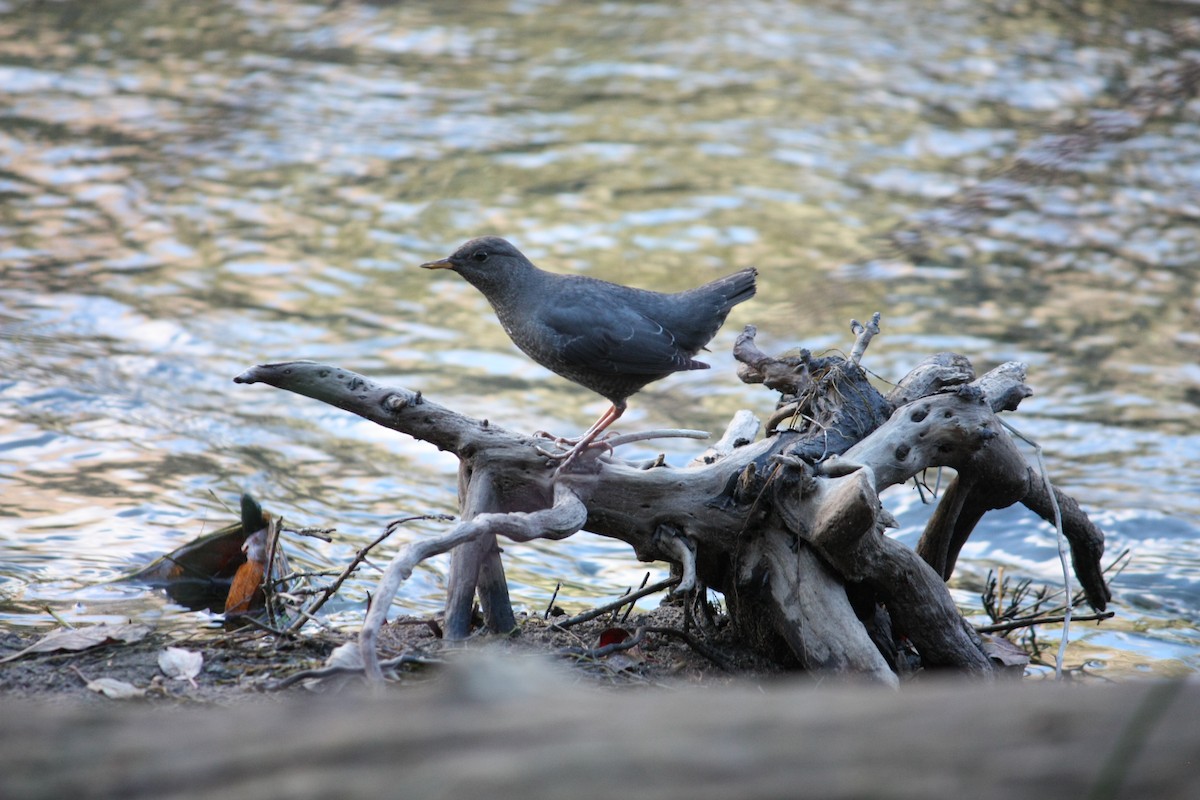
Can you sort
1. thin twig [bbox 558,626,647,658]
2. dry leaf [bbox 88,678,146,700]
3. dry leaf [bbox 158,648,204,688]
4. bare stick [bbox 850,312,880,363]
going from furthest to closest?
1. bare stick [bbox 850,312,880,363]
2. thin twig [bbox 558,626,647,658]
3. dry leaf [bbox 158,648,204,688]
4. dry leaf [bbox 88,678,146,700]

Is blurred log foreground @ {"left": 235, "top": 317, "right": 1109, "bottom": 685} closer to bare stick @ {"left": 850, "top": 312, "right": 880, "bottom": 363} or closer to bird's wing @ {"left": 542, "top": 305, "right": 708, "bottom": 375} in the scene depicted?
bare stick @ {"left": 850, "top": 312, "right": 880, "bottom": 363}

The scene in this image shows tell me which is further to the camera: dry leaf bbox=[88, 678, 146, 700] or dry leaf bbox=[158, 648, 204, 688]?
dry leaf bbox=[158, 648, 204, 688]

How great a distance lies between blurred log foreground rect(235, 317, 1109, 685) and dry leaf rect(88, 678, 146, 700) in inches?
37.8

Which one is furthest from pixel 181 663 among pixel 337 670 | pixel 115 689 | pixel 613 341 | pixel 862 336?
pixel 862 336

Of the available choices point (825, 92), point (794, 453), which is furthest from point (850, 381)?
point (825, 92)

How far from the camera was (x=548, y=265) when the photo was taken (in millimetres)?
9570

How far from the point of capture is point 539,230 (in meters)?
10.4

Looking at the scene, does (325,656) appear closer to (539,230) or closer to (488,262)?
(488,262)

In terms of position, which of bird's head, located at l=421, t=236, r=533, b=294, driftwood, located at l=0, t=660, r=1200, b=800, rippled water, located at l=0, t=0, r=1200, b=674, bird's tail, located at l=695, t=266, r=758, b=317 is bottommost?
rippled water, located at l=0, t=0, r=1200, b=674

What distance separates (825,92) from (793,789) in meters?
12.7

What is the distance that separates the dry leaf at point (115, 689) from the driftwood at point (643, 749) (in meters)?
1.90

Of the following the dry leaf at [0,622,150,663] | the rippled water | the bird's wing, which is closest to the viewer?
the dry leaf at [0,622,150,663]

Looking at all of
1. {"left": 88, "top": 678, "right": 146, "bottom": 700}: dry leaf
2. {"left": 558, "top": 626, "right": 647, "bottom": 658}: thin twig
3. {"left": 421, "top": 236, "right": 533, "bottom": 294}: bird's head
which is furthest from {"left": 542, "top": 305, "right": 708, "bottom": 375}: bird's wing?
{"left": 88, "top": 678, "right": 146, "bottom": 700}: dry leaf

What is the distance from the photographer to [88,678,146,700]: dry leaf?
3402 millimetres
